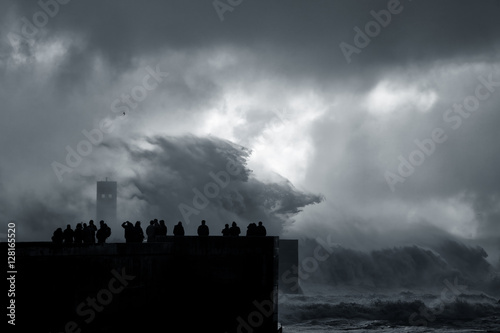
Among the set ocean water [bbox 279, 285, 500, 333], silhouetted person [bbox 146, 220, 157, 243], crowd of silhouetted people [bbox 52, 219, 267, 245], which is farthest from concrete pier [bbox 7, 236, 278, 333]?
ocean water [bbox 279, 285, 500, 333]

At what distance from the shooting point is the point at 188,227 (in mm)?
78500

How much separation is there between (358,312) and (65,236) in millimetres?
31690

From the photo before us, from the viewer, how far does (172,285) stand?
21.5m

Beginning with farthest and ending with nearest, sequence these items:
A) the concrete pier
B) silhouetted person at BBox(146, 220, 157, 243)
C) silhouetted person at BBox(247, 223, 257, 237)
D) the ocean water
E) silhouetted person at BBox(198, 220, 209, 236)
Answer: the ocean water → silhouetted person at BBox(146, 220, 157, 243) → silhouetted person at BBox(247, 223, 257, 237) → silhouetted person at BBox(198, 220, 209, 236) → the concrete pier

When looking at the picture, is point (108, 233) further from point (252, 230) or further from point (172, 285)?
point (252, 230)

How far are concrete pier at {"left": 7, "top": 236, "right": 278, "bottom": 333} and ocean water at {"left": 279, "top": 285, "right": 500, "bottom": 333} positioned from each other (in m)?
17.8

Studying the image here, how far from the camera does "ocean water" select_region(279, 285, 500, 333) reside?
40.1m

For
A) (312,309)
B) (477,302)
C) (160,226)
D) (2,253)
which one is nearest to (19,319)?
(2,253)

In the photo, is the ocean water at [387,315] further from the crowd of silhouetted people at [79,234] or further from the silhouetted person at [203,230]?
the crowd of silhouetted people at [79,234]

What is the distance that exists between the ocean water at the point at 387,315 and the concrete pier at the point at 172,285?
17.8 metres

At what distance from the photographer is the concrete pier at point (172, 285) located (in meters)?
17.1

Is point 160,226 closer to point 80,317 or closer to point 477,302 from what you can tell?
point 80,317

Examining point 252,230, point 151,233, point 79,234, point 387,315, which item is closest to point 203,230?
point 252,230

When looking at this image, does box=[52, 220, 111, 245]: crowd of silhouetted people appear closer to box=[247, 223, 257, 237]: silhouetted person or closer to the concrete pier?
the concrete pier
